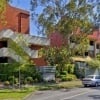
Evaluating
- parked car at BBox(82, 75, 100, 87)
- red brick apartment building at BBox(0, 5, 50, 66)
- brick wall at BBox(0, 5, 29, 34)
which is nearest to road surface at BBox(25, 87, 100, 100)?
parked car at BBox(82, 75, 100, 87)

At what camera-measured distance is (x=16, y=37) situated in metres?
53.6

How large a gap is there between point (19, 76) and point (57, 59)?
8718mm

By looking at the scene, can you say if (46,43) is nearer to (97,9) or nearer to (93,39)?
(97,9)

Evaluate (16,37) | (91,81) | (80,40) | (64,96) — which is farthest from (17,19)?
(64,96)

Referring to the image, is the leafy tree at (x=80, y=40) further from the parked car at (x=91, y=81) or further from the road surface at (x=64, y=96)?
the road surface at (x=64, y=96)

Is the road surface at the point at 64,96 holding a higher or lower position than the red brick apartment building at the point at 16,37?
lower

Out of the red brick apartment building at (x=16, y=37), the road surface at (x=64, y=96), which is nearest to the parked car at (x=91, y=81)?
the red brick apartment building at (x=16, y=37)

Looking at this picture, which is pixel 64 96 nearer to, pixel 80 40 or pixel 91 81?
pixel 91 81

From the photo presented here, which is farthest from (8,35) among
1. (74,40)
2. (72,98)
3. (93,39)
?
(93,39)

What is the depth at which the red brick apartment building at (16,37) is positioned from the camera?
54.0 m

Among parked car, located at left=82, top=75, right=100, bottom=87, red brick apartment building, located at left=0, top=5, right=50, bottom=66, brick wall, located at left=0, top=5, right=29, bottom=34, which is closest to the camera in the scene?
parked car, located at left=82, top=75, right=100, bottom=87

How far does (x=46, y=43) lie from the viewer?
202 ft

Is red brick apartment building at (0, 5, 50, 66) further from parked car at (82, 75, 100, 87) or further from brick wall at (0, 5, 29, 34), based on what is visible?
parked car at (82, 75, 100, 87)

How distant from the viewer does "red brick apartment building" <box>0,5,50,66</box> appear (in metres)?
54.0
